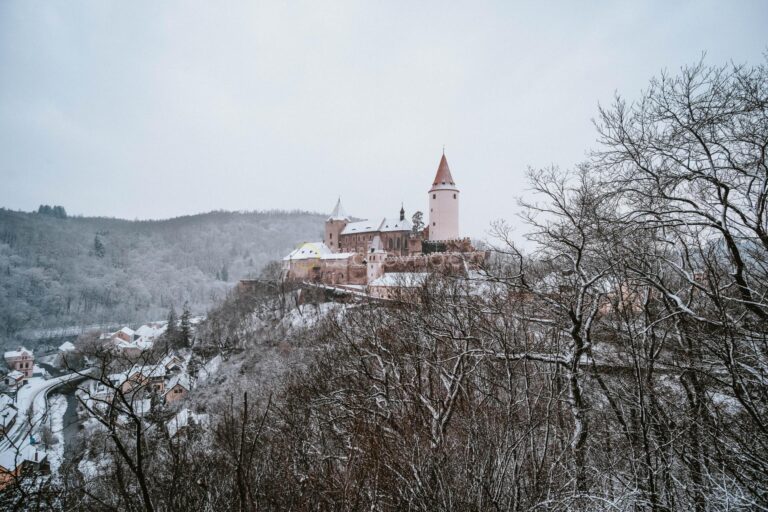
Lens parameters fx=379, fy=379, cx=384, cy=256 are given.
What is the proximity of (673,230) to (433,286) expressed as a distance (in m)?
6.64

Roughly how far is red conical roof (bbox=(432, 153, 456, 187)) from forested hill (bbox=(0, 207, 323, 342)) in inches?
2100

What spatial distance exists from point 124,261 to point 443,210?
107474 mm

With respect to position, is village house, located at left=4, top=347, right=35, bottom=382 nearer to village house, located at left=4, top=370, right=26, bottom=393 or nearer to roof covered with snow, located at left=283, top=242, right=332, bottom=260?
village house, located at left=4, top=370, right=26, bottom=393

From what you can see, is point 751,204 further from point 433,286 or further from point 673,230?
point 433,286

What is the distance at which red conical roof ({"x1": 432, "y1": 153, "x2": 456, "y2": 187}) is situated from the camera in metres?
46.2

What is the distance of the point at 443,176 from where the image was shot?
152 ft

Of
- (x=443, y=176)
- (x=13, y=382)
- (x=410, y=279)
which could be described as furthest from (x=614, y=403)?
(x=443, y=176)

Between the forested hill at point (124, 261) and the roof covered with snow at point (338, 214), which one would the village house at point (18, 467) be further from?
the forested hill at point (124, 261)

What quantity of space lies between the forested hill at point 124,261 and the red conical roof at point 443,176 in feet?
175

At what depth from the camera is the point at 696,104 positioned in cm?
488

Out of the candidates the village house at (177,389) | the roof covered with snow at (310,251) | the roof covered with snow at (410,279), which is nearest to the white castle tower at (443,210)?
the roof covered with snow at (410,279)

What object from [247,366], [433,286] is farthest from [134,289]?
[433,286]

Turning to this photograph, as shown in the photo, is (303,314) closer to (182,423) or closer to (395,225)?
(395,225)

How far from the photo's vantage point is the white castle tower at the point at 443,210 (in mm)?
44844
